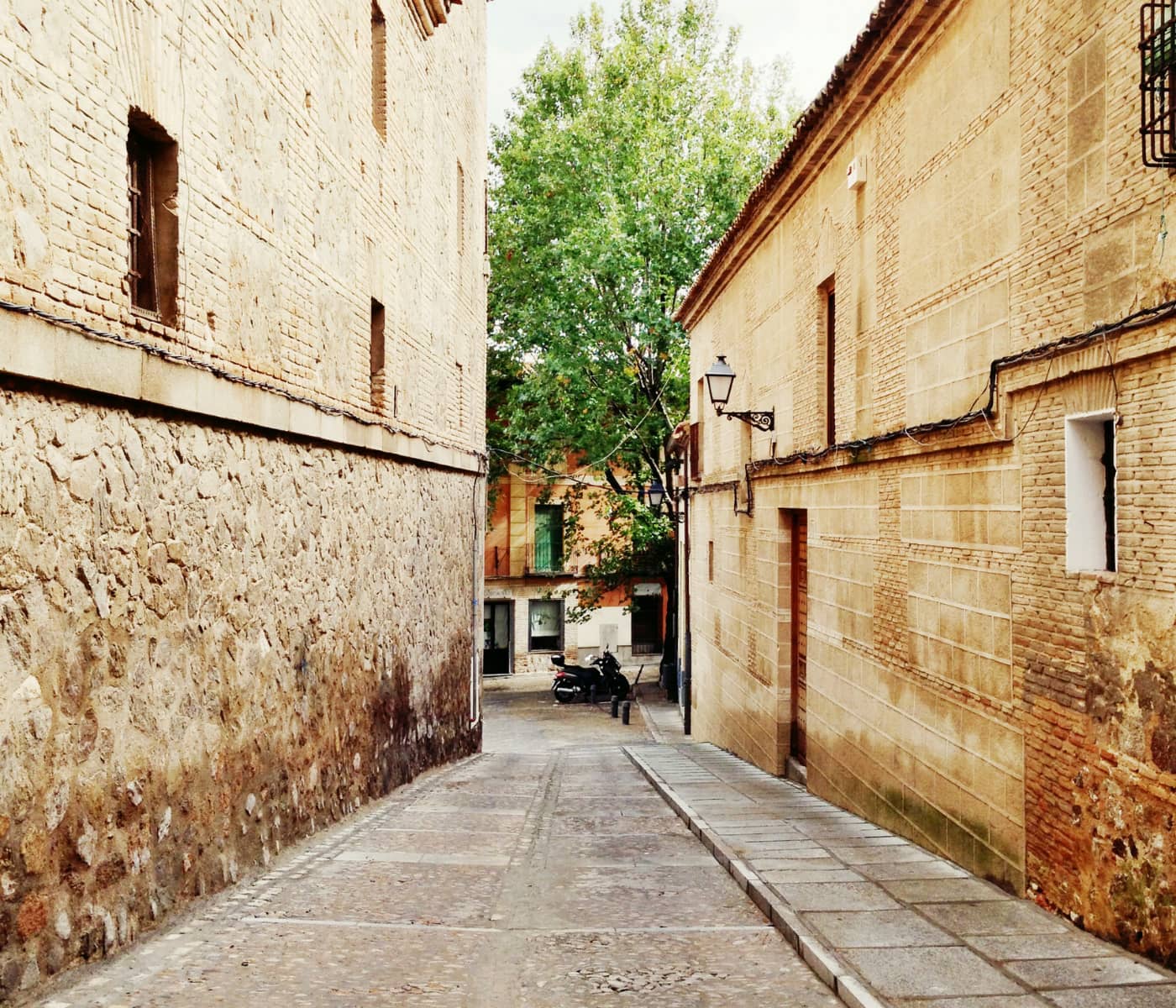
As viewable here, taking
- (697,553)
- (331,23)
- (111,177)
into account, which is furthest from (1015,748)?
(697,553)

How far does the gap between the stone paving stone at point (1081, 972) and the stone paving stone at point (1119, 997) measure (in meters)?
0.07

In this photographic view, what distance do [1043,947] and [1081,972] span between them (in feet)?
1.40

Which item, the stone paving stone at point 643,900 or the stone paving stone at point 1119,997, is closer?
the stone paving stone at point 1119,997

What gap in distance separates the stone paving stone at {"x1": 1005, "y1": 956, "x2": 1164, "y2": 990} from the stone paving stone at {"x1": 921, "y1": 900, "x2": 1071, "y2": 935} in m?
0.51

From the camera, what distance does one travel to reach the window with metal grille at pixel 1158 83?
496 cm

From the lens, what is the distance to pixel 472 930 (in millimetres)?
5727

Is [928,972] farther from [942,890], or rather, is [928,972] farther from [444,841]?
[444,841]

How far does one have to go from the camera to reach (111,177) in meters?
5.11

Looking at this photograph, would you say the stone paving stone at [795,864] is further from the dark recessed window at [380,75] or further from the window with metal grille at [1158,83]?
the dark recessed window at [380,75]

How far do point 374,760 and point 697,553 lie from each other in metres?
10.8

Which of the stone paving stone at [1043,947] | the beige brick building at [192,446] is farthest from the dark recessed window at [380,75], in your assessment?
the stone paving stone at [1043,947]

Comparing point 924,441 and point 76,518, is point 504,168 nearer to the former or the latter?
point 924,441

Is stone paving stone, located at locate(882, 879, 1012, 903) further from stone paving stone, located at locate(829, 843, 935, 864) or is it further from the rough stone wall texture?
the rough stone wall texture

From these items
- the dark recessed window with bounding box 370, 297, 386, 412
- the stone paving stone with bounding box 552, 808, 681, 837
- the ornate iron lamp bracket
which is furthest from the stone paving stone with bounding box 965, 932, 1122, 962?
the ornate iron lamp bracket
